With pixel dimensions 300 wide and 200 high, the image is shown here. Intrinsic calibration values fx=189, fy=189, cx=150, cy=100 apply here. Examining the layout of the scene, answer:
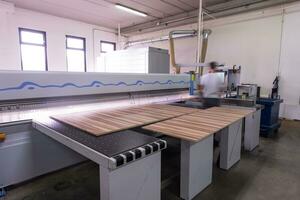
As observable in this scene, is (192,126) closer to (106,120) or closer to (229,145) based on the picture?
(106,120)

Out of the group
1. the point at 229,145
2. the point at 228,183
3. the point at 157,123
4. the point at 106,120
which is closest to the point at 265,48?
the point at 229,145

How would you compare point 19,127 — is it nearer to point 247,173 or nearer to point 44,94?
point 44,94

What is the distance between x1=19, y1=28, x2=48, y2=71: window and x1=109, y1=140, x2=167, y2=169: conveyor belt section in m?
5.97

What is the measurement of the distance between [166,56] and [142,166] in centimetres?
354

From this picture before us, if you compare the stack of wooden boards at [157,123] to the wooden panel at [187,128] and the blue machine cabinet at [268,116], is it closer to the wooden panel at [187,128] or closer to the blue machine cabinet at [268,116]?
the wooden panel at [187,128]

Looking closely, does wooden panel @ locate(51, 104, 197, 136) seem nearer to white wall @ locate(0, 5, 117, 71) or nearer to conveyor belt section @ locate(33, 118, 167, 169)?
conveyor belt section @ locate(33, 118, 167, 169)

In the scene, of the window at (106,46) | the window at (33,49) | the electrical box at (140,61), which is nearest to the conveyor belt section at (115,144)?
the electrical box at (140,61)

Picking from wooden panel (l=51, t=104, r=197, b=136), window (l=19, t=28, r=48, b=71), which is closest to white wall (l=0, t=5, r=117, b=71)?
window (l=19, t=28, r=48, b=71)

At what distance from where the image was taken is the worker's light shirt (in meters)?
3.21

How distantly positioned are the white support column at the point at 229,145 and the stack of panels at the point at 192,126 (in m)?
0.45

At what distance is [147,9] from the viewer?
5.68 metres

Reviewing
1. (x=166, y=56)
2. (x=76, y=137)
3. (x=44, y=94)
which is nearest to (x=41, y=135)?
(x=44, y=94)

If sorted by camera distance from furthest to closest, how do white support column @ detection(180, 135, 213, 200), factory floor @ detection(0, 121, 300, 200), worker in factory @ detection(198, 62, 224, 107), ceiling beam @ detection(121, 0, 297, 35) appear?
1. ceiling beam @ detection(121, 0, 297, 35)
2. worker in factory @ detection(198, 62, 224, 107)
3. factory floor @ detection(0, 121, 300, 200)
4. white support column @ detection(180, 135, 213, 200)

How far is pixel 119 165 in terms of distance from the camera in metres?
1.06
